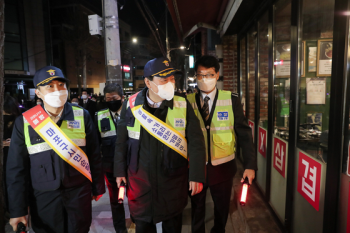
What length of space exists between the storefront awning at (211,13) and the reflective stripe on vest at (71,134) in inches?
117

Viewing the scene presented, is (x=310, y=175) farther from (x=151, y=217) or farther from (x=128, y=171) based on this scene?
(x=128, y=171)

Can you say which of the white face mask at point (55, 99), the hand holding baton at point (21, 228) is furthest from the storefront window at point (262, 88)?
the hand holding baton at point (21, 228)

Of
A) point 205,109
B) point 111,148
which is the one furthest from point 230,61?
point 111,148

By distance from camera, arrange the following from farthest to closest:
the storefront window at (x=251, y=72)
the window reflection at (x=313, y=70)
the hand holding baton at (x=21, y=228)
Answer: the storefront window at (x=251, y=72)
the window reflection at (x=313, y=70)
the hand holding baton at (x=21, y=228)

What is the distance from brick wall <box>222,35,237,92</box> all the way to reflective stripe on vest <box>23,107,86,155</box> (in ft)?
15.3

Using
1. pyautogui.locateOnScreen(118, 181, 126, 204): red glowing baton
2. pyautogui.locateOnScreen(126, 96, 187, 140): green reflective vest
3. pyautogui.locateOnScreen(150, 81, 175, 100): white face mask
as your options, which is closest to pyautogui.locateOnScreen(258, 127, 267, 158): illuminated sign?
pyautogui.locateOnScreen(126, 96, 187, 140): green reflective vest

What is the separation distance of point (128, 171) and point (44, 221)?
886 mm

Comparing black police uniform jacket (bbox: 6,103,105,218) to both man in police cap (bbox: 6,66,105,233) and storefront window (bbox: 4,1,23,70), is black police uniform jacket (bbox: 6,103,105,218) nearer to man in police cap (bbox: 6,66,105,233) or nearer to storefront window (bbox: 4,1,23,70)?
man in police cap (bbox: 6,66,105,233)

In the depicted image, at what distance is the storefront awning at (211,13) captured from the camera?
4057 mm

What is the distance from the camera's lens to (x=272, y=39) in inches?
129

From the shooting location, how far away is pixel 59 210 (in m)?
2.05

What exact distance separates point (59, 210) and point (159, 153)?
1081 mm

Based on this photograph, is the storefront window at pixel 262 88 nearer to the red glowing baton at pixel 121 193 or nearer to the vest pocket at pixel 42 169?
the red glowing baton at pixel 121 193

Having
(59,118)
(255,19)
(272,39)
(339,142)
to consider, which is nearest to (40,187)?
(59,118)
